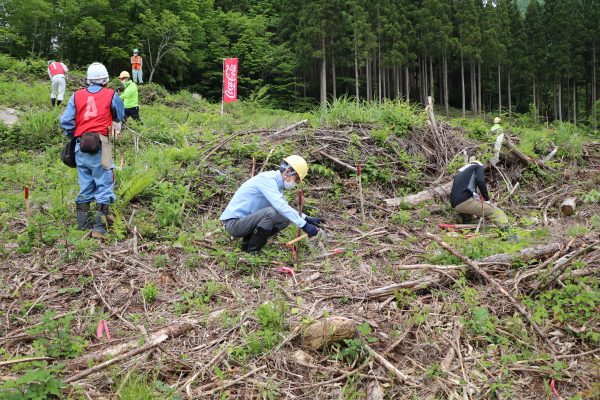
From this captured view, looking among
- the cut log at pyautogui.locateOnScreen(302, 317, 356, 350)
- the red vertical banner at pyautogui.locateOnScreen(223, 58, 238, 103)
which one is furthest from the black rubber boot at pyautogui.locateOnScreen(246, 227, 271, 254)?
the red vertical banner at pyautogui.locateOnScreen(223, 58, 238, 103)

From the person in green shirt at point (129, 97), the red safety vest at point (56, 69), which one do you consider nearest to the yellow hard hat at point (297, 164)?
the person in green shirt at point (129, 97)

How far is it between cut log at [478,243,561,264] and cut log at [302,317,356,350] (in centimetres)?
175

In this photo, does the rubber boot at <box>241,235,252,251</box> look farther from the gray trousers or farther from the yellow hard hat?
the yellow hard hat

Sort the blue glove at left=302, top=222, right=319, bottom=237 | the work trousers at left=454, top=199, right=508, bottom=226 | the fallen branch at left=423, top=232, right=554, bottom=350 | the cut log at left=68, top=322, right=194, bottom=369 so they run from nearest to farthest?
the cut log at left=68, top=322, right=194, bottom=369 < the fallen branch at left=423, top=232, right=554, bottom=350 < the blue glove at left=302, top=222, right=319, bottom=237 < the work trousers at left=454, top=199, right=508, bottom=226

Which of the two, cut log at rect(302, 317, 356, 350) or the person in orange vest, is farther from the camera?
the person in orange vest

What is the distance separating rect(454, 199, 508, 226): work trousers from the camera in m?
6.65

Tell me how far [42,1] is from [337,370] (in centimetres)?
2340

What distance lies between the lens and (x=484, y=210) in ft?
22.1

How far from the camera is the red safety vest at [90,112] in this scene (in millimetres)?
4957

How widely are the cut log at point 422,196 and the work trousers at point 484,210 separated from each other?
78 cm

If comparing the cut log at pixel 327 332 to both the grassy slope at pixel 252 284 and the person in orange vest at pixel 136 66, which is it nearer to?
the grassy slope at pixel 252 284

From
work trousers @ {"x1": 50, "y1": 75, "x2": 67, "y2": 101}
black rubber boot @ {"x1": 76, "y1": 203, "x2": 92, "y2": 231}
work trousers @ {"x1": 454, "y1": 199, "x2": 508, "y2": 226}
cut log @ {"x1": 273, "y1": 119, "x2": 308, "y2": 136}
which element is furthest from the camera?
work trousers @ {"x1": 50, "y1": 75, "x2": 67, "y2": 101}

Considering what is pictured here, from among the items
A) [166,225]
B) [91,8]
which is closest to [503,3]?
[91,8]

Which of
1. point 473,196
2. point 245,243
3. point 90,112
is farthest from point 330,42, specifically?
point 245,243
